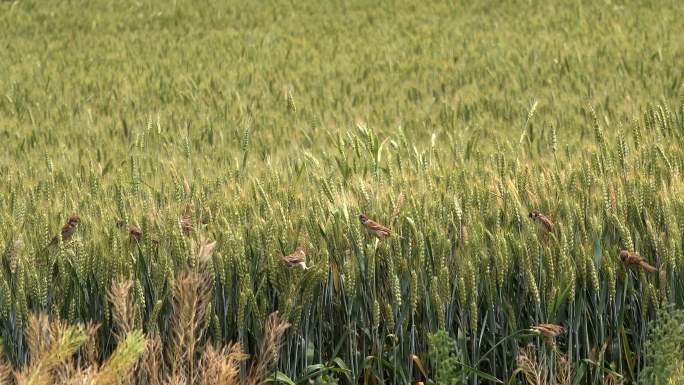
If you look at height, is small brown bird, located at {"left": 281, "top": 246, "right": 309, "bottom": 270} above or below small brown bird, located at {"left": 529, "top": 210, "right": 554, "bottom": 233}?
above

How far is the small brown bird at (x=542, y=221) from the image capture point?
2395 millimetres

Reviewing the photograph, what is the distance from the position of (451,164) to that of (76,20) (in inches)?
218

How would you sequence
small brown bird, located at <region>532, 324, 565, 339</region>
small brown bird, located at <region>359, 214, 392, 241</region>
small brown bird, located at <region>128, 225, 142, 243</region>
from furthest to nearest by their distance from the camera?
1. small brown bird, located at <region>128, 225, 142, 243</region>
2. small brown bird, located at <region>359, 214, 392, 241</region>
3. small brown bird, located at <region>532, 324, 565, 339</region>

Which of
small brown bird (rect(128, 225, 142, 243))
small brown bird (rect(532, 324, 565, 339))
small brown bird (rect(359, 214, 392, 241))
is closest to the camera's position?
small brown bird (rect(532, 324, 565, 339))

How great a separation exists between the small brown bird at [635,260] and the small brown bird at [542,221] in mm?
166

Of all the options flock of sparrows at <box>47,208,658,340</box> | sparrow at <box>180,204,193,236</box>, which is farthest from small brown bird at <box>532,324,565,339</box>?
sparrow at <box>180,204,193,236</box>

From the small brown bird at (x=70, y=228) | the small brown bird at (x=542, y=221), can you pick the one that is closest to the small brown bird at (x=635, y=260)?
the small brown bird at (x=542, y=221)

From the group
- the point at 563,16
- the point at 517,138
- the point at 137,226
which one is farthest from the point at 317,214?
the point at 563,16

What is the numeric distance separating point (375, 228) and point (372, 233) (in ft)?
0.12

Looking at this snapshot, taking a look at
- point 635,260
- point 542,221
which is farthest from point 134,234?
point 635,260

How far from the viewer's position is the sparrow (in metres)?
2.45

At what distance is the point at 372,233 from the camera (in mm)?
2357

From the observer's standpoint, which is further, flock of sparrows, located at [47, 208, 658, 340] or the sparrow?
the sparrow

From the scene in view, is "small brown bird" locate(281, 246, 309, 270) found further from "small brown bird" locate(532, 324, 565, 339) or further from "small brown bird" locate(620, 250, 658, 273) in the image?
"small brown bird" locate(620, 250, 658, 273)
